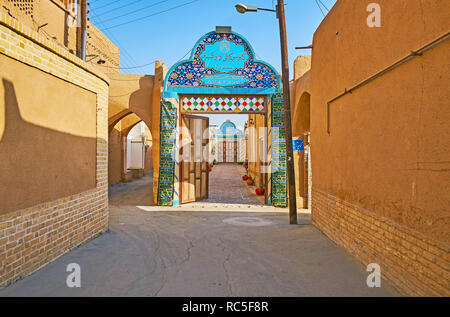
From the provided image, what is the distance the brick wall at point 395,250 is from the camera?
9.25 ft

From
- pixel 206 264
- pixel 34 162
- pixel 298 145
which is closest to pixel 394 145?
pixel 206 264

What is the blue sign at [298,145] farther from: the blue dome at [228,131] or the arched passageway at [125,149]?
the blue dome at [228,131]

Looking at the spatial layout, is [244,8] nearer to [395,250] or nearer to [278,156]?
[278,156]

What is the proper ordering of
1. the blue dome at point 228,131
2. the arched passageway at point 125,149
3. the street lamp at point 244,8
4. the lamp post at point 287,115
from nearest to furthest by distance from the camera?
the street lamp at point 244,8 < the lamp post at point 287,115 < the arched passageway at point 125,149 < the blue dome at point 228,131

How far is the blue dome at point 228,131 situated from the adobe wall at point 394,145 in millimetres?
36180

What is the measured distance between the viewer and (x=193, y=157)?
10992mm

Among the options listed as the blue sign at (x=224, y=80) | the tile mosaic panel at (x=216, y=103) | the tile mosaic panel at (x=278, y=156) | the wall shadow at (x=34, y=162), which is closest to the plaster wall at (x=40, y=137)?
the wall shadow at (x=34, y=162)

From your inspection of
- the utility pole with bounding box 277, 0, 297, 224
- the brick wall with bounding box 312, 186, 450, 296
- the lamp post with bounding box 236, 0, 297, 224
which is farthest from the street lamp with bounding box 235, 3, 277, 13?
the brick wall with bounding box 312, 186, 450, 296

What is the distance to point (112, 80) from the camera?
1080 cm

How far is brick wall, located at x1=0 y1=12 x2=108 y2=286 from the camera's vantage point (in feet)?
11.5

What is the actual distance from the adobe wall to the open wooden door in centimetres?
571

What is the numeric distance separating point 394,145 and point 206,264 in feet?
9.62

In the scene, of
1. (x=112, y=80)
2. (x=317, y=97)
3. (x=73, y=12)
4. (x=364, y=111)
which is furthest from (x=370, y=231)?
(x=73, y=12)

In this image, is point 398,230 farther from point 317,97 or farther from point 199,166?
point 199,166
